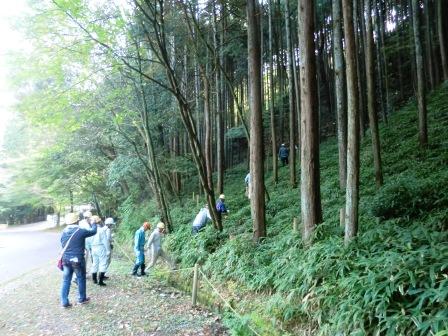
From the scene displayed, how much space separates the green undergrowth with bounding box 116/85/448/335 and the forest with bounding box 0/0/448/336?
0.08 feet

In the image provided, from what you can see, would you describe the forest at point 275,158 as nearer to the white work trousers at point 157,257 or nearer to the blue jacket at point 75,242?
the white work trousers at point 157,257

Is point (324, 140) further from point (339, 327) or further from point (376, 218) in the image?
point (339, 327)

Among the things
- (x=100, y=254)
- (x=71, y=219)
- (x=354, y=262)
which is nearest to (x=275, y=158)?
(x=100, y=254)

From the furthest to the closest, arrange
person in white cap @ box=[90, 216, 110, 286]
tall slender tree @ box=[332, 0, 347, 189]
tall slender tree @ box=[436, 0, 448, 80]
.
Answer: tall slender tree @ box=[436, 0, 448, 80]
tall slender tree @ box=[332, 0, 347, 189]
person in white cap @ box=[90, 216, 110, 286]

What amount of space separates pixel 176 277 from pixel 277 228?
2.92 meters

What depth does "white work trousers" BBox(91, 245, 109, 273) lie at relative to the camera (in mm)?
8867

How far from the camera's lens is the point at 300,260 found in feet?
18.7

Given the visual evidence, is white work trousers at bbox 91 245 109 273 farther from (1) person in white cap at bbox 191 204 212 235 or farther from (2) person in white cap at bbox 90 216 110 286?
(1) person in white cap at bbox 191 204 212 235

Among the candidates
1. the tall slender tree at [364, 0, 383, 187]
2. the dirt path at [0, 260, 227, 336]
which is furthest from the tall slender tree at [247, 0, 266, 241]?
the tall slender tree at [364, 0, 383, 187]

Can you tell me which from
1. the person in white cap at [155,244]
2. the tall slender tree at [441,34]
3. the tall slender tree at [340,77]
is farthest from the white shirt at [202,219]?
the tall slender tree at [441,34]

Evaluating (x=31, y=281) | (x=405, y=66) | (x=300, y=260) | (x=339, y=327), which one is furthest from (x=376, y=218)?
(x=405, y=66)

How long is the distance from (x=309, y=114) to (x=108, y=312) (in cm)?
511

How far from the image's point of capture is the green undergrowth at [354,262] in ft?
12.1

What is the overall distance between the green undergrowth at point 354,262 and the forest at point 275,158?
25 mm
